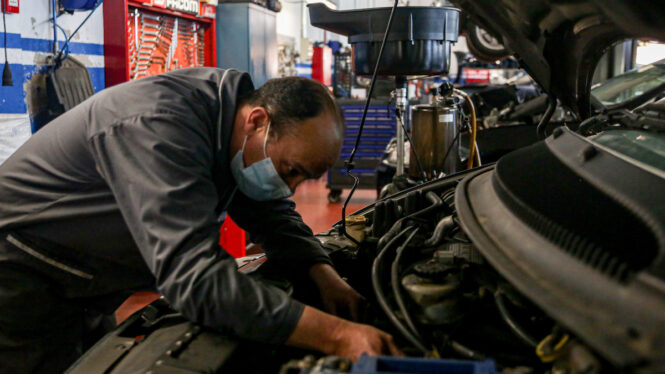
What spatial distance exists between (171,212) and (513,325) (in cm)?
64

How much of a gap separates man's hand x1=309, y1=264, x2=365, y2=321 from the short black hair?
0.36 m

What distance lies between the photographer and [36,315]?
5.11 ft

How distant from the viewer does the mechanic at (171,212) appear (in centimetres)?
110

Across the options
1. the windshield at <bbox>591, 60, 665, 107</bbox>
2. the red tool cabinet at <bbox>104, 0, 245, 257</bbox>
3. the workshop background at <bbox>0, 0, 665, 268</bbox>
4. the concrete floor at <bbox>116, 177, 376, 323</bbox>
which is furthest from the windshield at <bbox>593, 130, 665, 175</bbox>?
the concrete floor at <bbox>116, 177, 376, 323</bbox>

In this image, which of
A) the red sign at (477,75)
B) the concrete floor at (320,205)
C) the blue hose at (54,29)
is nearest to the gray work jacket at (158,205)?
the blue hose at (54,29)

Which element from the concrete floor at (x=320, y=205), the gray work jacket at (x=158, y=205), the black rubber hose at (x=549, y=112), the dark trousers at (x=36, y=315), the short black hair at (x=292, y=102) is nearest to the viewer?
the gray work jacket at (x=158, y=205)

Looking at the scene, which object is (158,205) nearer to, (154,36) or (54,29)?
(54,29)

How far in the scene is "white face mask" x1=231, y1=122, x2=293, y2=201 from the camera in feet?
4.75

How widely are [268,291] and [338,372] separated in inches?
11.7

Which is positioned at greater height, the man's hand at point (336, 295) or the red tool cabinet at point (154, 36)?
the red tool cabinet at point (154, 36)

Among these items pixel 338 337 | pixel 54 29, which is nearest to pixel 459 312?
pixel 338 337

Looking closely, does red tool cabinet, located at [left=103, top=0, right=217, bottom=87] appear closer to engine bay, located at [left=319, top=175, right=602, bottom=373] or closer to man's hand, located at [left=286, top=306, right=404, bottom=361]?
engine bay, located at [left=319, top=175, right=602, bottom=373]

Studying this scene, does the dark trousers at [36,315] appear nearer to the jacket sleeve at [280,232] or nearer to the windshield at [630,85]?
the jacket sleeve at [280,232]

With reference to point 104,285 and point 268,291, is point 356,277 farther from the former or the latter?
point 104,285
